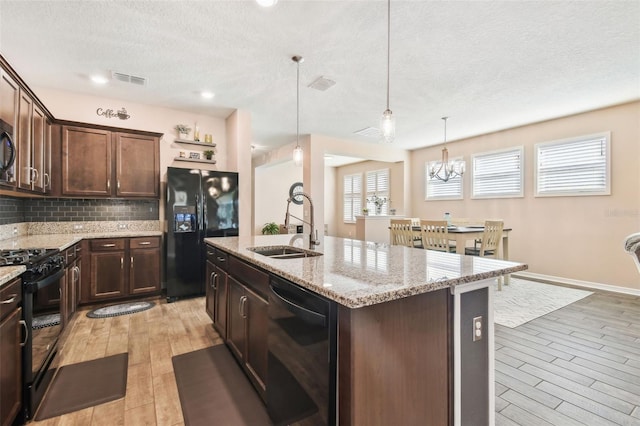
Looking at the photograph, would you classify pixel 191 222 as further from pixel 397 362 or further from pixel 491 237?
pixel 491 237

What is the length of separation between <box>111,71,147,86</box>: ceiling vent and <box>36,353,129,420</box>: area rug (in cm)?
297

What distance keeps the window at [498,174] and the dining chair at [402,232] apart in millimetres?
2279

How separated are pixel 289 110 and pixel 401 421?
14.4 ft

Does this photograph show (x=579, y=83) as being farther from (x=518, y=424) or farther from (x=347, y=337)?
(x=347, y=337)

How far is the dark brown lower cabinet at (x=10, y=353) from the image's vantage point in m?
1.43

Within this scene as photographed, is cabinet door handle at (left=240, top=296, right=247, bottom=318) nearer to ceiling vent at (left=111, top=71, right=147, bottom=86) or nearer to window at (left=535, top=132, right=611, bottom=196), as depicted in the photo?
ceiling vent at (left=111, top=71, right=147, bottom=86)

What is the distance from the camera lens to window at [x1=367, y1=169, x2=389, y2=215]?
819 centimetres

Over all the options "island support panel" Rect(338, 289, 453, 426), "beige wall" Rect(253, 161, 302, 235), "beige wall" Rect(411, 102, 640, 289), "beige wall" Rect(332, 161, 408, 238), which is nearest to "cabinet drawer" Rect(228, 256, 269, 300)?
"island support panel" Rect(338, 289, 453, 426)

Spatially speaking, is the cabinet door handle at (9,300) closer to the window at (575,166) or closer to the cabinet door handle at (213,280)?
the cabinet door handle at (213,280)

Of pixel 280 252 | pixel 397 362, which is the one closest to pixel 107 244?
pixel 280 252

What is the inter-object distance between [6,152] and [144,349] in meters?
1.89

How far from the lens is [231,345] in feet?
7.81

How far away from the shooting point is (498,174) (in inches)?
227

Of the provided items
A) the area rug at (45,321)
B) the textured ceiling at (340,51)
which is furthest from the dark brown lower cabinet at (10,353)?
the textured ceiling at (340,51)
